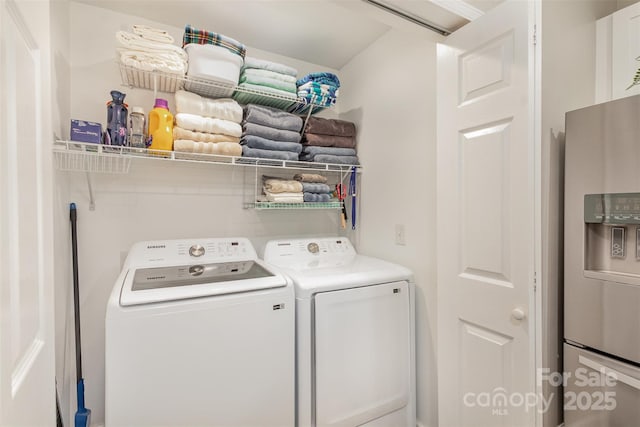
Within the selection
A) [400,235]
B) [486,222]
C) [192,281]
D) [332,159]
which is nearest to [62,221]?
[192,281]

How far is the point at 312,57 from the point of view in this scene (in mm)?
2307

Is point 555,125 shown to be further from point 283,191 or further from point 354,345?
point 283,191

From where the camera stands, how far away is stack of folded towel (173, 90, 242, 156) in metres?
1.65

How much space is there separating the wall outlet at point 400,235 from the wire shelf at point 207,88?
0.94 metres

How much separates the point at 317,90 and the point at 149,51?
3.11 ft

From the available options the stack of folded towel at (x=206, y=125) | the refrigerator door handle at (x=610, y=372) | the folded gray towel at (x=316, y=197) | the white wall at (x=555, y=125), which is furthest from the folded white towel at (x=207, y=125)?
the refrigerator door handle at (x=610, y=372)

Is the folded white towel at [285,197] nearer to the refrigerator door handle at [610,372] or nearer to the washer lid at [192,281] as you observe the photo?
the washer lid at [192,281]

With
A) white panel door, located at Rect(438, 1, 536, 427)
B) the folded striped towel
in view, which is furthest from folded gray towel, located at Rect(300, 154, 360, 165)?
white panel door, located at Rect(438, 1, 536, 427)

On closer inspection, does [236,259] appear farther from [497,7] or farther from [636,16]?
[636,16]

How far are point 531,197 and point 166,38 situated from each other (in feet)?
6.03

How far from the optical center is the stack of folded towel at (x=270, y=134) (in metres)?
1.83

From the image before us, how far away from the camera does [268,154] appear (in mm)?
1875

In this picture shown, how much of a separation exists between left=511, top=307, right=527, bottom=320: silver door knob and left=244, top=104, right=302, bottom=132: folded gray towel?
156 cm

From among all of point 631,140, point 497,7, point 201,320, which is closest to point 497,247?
point 631,140
